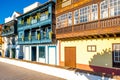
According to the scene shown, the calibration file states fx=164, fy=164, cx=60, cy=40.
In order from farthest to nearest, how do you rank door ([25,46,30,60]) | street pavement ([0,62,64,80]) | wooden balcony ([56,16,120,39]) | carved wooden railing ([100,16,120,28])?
door ([25,46,30,60]) → street pavement ([0,62,64,80]) → wooden balcony ([56,16,120,39]) → carved wooden railing ([100,16,120,28])

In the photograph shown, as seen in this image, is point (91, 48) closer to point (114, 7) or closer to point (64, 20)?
point (114, 7)

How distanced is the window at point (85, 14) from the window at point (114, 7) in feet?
9.53

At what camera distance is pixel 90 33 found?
1670 cm

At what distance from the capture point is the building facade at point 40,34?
24.2 metres

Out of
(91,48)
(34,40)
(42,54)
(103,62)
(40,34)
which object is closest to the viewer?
(103,62)

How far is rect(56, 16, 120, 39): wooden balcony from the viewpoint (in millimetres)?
14289

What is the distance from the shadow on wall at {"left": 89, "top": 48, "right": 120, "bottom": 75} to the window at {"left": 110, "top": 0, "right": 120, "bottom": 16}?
142 inches

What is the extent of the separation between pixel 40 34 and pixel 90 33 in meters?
12.7

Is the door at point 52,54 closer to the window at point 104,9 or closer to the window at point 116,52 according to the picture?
the window at point 116,52

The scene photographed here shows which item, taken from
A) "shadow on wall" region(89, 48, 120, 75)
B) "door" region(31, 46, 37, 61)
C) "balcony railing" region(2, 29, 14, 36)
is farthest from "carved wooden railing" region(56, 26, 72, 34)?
"balcony railing" region(2, 29, 14, 36)

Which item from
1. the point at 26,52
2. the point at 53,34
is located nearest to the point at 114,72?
the point at 53,34

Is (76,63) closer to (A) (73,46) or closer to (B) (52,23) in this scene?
(A) (73,46)

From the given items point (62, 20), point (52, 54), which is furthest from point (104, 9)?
point (52, 54)

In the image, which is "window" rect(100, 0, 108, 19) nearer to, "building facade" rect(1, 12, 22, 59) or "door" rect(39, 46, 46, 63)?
"door" rect(39, 46, 46, 63)
